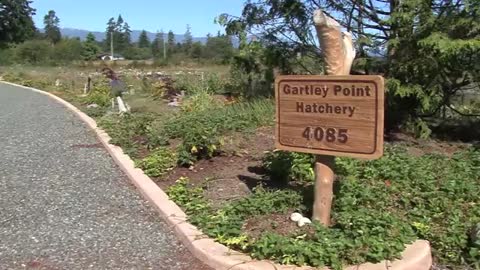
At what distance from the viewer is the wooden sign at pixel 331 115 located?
154 inches

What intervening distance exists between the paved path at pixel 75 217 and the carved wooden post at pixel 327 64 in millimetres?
979

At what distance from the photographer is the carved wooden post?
4.18 metres

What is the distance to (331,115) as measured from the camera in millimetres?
4090

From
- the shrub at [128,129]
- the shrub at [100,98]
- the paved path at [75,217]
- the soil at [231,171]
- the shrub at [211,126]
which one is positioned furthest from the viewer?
the shrub at [100,98]

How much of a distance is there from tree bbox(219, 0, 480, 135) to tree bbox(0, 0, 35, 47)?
91685mm

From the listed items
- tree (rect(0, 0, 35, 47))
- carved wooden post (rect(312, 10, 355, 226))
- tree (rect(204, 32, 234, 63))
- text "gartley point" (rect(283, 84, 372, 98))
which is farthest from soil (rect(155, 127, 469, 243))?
tree (rect(0, 0, 35, 47))

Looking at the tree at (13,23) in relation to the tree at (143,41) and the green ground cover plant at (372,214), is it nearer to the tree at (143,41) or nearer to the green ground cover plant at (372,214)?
the tree at (143,41)

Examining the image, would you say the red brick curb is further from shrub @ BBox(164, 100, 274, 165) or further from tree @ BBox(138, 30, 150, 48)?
tree @ BBox(138, 30, 150, 48)

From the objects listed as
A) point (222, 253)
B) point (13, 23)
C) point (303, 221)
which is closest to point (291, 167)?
point (303, 221)

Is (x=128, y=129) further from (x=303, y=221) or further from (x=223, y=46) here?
(x=223, y=46)

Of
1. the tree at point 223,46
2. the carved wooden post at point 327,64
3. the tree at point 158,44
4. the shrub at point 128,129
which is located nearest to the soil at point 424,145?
the carved wooden post at point 327,64

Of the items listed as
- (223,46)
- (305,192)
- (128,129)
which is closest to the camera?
(305,192)

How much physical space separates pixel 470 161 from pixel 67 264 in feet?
14.0

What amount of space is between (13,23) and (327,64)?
100257mm
